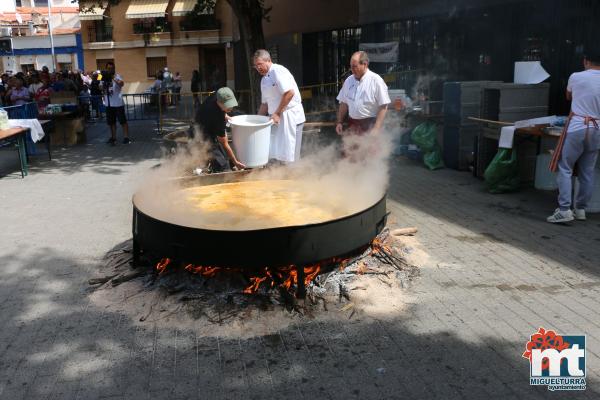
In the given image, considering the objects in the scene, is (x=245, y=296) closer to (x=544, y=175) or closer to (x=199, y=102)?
(x=544, y=175)

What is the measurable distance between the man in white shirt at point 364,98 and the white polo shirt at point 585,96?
2.28 meters

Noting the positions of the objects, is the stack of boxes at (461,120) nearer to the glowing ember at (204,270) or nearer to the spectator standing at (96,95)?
the glowing ember at (204,270)

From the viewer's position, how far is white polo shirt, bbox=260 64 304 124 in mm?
7262

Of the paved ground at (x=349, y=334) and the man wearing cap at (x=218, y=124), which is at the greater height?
the man wearing cap at (x=218, y=124)

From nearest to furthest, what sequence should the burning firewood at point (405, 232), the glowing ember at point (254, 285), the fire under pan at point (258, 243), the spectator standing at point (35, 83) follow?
the fire under pan at point (258, 243) < the glowing ember at point (254, 285) < the burning firewood at point (405, 232) < the spectator standing at point (35, 83)

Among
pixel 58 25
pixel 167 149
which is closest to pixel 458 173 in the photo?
pixel 167 149

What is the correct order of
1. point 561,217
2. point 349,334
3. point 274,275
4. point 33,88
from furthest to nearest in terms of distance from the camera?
point 33,88 → point 561,217 → point 274,275 → point 349,334

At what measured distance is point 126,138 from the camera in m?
14.7

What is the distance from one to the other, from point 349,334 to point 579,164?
4.33 m

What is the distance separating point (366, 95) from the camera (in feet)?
24.2

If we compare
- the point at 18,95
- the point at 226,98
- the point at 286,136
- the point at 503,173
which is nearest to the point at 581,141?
the point at 503,173

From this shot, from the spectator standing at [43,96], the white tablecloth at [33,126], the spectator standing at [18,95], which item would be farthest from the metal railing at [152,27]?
the white tablecloth at [33,126]

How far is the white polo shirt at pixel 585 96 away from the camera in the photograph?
618cm

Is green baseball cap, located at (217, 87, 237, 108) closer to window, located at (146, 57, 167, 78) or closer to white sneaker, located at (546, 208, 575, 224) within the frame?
white sneaker, located at (546, 208, 575, 224)
